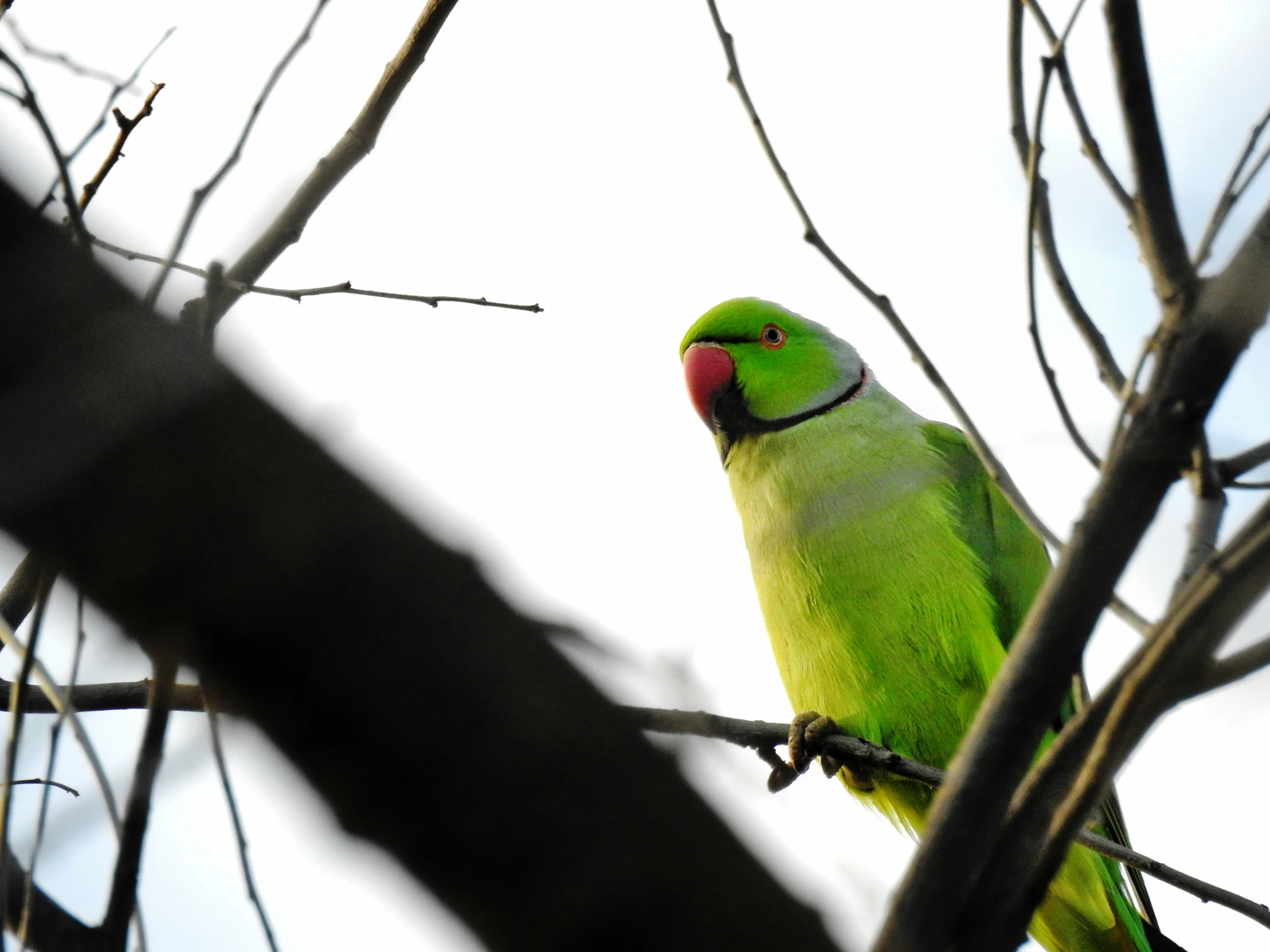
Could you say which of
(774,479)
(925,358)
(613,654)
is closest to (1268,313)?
(925,358)

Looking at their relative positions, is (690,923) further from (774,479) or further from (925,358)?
(774,479)

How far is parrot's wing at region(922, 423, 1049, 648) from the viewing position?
320 centimetres

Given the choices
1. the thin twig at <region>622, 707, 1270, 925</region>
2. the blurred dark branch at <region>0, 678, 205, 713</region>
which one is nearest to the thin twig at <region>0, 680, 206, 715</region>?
the blurred dark branch at <region>0, 678, 205, 713</region>

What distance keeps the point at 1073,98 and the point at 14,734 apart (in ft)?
5.40

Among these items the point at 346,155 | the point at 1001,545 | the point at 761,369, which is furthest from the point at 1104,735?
the point at 761,369

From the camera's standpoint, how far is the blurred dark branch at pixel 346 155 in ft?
6.20

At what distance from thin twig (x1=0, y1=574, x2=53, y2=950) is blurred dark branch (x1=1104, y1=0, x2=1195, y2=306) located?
122 cm

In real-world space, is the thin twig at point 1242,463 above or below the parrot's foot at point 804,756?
above

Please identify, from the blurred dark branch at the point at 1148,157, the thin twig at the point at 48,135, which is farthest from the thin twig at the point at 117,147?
the blurred dark branch at the point at 1148,157

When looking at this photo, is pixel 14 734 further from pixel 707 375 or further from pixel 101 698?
pixel 707 375

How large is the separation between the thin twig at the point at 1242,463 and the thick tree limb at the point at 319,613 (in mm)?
990

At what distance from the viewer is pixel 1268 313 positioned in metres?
1.14

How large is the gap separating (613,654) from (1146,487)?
56 centimetres

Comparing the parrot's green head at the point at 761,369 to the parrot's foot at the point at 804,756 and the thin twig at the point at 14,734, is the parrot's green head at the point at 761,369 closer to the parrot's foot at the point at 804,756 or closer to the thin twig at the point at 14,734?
the parrot's foot at the point at 804,756
